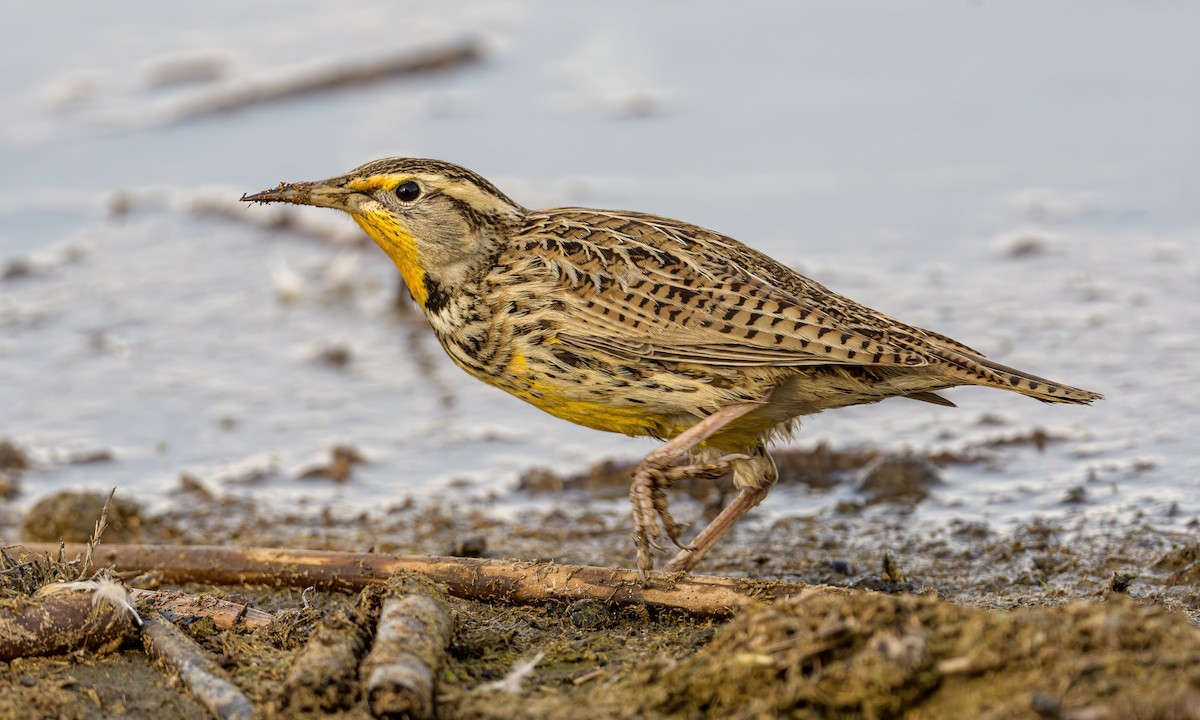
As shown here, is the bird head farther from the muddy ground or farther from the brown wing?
the muddy ground

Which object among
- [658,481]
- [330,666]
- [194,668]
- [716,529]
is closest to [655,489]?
[658,481]

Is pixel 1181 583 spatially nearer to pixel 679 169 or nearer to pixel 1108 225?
pixel 1108 225

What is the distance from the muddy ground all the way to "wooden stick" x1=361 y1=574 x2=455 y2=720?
0.26 feet

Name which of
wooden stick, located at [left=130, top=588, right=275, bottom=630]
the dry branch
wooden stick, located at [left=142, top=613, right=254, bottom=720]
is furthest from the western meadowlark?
the dry branch

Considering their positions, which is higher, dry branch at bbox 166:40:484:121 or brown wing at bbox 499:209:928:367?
dry branch at bbox 166:40:484:121

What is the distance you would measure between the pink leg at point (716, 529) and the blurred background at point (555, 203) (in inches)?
59.7

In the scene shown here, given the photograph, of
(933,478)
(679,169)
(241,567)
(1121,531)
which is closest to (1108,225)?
(679,169)

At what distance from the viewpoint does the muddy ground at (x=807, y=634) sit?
471 cm

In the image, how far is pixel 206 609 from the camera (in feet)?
20.6

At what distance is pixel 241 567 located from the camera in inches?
289

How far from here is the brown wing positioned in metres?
6.96

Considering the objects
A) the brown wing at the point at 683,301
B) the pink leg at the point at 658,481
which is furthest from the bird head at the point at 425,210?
the pink leg at the point at 658,481

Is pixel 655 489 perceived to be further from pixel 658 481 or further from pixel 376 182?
pixel 376 182

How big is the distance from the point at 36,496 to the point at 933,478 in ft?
18.9
